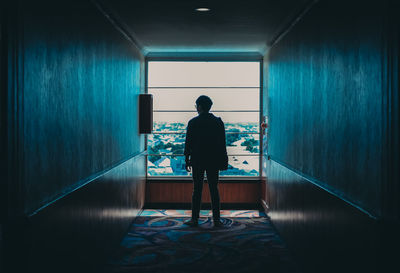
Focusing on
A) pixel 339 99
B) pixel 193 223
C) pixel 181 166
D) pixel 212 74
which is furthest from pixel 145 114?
pixel 339 99

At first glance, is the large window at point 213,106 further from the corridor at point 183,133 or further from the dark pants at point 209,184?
the dark pants at point 209,184

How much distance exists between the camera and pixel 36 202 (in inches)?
89.2

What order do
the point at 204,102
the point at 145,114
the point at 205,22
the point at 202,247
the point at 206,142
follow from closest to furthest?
the point at 202,247, the point at 205,22, the point at 206,142, the point at 204,102, the point at 145,114

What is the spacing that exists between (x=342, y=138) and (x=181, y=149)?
471 cm

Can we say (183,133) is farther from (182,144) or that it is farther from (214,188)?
(214,188)

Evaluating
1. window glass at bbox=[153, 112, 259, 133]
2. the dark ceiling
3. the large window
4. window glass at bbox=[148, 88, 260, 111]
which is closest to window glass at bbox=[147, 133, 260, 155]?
the large window

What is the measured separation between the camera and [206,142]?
5.27 m

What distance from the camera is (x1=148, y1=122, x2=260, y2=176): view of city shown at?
718cm

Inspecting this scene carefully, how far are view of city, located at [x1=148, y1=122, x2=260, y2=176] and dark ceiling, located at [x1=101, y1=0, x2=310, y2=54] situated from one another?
58.5 inches

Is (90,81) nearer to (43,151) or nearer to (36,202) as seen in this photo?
(43,151)

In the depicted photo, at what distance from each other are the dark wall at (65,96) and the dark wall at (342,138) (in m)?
1.93

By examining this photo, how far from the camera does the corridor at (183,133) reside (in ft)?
6.78

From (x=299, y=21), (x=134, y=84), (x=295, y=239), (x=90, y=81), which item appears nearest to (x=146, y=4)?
(x=90, y=81)

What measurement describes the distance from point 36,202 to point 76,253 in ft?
2.71
